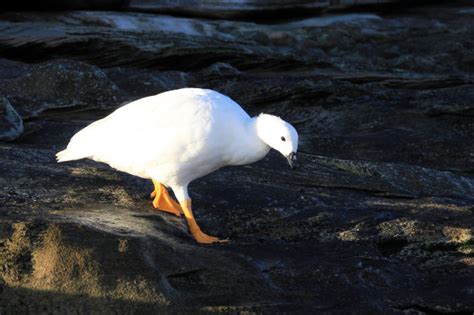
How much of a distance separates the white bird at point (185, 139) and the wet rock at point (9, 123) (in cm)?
269

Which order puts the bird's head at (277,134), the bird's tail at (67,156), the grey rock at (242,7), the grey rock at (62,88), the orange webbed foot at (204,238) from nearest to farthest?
the orange webbed foot at (204,238)
the bird's head at (277,134)
the bird's tail at (67,156)
the grey rock at (62,88)
the grey rock at (242,7)

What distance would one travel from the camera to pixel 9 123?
9.57 meters

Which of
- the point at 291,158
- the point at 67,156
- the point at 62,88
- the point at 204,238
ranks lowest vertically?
the point at 62,88

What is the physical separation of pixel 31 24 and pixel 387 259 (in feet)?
29.9

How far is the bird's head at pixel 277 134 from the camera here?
6719mm

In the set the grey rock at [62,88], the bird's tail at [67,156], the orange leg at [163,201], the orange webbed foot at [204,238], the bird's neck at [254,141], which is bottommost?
the grey rock at [62,88]

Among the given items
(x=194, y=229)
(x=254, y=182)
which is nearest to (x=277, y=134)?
(x=194, y=229)

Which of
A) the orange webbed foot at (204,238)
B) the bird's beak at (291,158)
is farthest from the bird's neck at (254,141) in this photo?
the orange webbed foot at (204,238)

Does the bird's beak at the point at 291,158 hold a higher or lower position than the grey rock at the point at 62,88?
higher

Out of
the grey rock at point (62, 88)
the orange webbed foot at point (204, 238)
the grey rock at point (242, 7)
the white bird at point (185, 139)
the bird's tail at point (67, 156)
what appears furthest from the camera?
the grey rock at point (242, 7)

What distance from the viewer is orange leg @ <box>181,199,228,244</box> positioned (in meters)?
6.43

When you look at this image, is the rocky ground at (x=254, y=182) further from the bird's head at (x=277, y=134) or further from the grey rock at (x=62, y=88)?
the bird's head at (x=277, y=134)

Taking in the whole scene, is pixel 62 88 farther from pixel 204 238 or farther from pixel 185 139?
pixel 204 238

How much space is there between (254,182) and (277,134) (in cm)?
139
